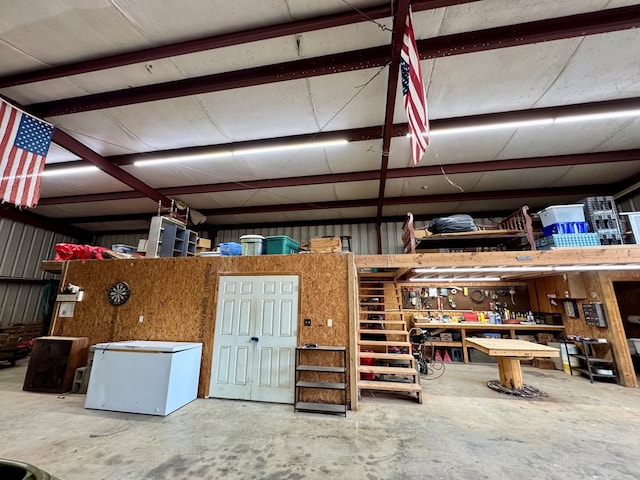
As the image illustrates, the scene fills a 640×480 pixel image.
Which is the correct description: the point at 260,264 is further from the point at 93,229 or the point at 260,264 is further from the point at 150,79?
the point at 93,229

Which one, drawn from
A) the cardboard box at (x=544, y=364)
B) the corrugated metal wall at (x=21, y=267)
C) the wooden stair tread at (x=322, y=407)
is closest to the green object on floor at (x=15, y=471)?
the wooden stair tread at (x=322, y=407)

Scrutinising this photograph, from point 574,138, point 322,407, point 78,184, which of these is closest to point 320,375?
point 322,407

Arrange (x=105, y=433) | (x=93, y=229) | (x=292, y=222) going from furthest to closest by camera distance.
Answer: (x=93, y=229), (x=292, y=222), (x=105, y=433)

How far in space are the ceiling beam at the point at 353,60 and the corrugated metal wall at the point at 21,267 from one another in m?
7.27

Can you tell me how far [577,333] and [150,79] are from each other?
10603 millimetres

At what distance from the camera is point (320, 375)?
14.7 ft

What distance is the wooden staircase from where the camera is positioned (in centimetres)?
471

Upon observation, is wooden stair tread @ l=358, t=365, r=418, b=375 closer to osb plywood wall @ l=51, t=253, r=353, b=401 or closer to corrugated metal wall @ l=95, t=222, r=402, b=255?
osb plywood wall @ l=51, t=253, r=353, b=401

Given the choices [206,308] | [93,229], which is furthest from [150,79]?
[93,229]

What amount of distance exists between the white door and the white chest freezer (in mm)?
690

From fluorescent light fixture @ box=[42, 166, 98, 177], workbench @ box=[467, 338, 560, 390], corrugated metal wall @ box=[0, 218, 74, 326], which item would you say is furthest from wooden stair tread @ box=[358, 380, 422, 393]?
corrugated metal wall @ box=[0, 218, 74, 326]

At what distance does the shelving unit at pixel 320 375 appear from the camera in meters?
4.05

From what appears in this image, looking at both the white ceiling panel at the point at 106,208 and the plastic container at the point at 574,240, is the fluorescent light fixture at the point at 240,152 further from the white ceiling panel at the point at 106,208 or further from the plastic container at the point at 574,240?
the plastic container at the point at 574,240

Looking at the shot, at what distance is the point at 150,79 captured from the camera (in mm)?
4145
